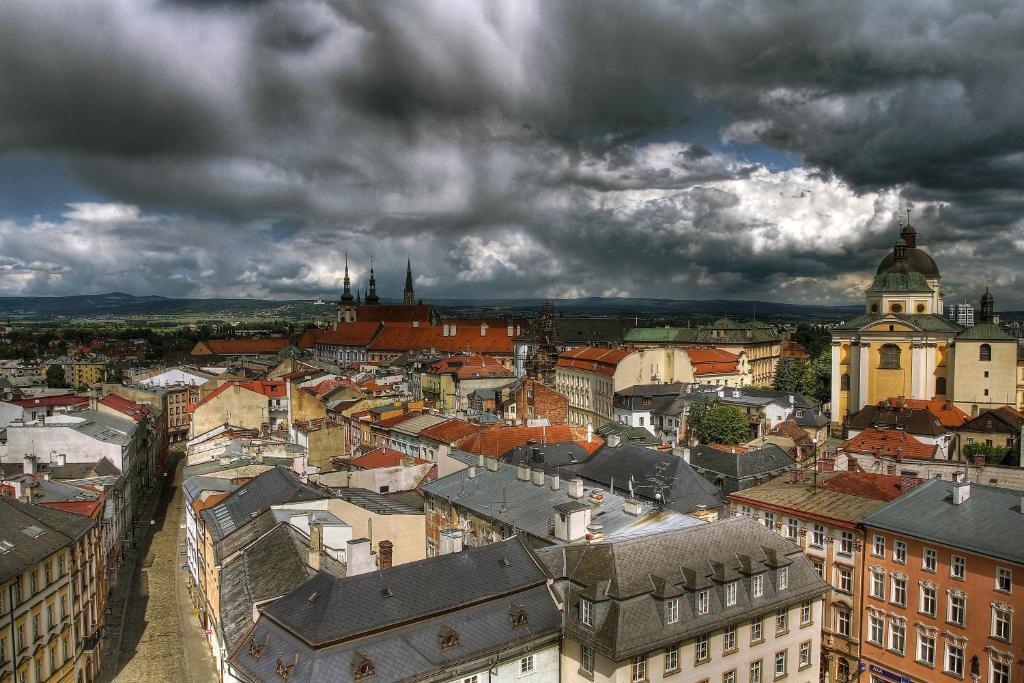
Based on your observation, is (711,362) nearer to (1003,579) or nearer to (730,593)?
(1003,579)

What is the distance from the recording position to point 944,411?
81938 millimetres

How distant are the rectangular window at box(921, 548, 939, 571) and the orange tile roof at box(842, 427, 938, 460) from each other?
27.0m

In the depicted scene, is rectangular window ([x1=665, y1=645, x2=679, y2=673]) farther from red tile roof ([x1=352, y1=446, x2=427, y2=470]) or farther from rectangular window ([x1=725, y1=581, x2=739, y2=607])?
red tile roof ([x1=352, y1=446, x2=427, y2=470])

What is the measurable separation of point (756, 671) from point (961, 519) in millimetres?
12140

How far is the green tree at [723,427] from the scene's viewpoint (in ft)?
256

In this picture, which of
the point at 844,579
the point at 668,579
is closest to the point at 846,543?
the point at 844,579

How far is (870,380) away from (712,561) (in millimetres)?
75545

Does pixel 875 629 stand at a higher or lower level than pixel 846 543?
lower

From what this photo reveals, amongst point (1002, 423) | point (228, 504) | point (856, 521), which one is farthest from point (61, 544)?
point (1002, 423)

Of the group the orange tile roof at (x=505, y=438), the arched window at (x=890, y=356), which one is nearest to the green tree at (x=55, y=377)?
the orange tile roof at (x=505, y=438)

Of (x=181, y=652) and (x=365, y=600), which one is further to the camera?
(x=181, y=652)

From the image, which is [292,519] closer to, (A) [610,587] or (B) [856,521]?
(A) [610,587]

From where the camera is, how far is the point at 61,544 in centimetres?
3688

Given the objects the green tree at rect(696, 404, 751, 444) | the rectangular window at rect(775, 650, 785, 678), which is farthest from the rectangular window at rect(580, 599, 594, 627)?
the green tree at rect(696, 404, 751, 444)
